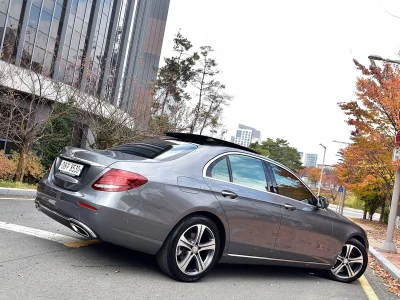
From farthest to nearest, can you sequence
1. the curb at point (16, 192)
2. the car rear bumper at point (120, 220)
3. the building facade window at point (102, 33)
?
1. the building facade window at point (102, 33)
2. the curb at point (16, 192)
3. the car rear bumper at point (120, 220)

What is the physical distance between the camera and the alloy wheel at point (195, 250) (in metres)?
4.48

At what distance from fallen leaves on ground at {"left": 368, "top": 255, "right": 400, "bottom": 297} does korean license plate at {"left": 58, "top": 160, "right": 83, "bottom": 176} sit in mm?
4674

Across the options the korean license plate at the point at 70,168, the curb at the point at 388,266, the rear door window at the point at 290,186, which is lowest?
the curb at the point at 388,266

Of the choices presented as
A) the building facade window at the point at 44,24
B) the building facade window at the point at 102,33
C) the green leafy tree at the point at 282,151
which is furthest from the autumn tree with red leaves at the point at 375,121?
the green leafy tree at the point at 282,151

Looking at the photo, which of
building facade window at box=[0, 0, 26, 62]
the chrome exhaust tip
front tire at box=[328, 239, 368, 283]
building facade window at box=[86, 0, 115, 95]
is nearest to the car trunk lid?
the chrome exhaust tip

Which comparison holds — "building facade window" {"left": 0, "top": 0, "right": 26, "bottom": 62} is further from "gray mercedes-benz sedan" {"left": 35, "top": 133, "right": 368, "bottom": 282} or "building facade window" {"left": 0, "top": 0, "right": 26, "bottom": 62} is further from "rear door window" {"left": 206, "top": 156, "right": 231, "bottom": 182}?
"rear door window" {"left": 206, "top": 156, "right": 231, "bottom": 182}

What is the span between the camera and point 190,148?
16.1ft

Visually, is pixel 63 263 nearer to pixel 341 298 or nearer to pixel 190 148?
pixel 190 148

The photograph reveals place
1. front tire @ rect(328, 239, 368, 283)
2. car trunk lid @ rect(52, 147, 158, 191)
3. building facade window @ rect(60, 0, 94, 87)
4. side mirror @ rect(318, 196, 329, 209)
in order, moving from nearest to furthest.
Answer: car trunk lid @ rect(52, 147, 158, 191), side mirror @ rect(318, 196, 329, 209), front tire @ rect(328, 239, 368, 283), building facade window @ rect(60, 0, 94, 87)

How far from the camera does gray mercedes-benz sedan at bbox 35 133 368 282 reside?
166 inches

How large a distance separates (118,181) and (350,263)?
154 inches

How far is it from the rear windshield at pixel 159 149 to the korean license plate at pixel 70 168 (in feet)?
2.02

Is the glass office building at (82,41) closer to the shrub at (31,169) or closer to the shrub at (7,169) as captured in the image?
the shrub at (31,169)

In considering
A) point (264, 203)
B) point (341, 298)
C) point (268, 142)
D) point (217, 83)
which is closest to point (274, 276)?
point (341, 298)
